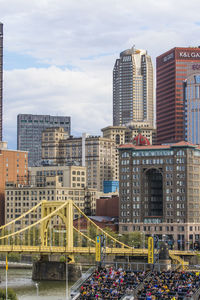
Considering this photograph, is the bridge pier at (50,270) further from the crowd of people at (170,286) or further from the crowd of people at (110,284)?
the crowd of people at (170,286)

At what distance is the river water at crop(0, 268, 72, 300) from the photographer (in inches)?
4451

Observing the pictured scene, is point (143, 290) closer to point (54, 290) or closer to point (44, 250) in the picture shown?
point (54, 290)

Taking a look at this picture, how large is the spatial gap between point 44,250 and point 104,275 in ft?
133

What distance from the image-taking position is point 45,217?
146 meters

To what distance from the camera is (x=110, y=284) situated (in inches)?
3583

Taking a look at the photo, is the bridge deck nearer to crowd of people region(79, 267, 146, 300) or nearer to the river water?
the river water

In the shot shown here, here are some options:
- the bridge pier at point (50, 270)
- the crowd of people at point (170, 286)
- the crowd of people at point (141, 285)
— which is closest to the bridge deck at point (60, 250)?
the bridge pier at point (50, 270)

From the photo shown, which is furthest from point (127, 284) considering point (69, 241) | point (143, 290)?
point (69, 241)

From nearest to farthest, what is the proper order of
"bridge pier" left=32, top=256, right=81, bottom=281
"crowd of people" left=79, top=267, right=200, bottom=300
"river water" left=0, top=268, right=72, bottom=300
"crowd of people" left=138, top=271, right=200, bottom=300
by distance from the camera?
"crowd of people" left=138, top=271, right=200, bottom=300 → "crowd of people" left=79, top=267, right=200, bottom=300 → "river water" left=0, top=268, right=72, bottom=300 → "bridge pier" left=32, top=256, right=81, bottom=281

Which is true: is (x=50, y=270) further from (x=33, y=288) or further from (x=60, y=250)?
(x=33, y=288)

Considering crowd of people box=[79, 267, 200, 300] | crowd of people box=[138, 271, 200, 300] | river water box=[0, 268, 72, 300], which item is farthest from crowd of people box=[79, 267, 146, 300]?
river water box=[0, 268, 72, 300]

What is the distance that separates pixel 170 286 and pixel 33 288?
4441 centimetres

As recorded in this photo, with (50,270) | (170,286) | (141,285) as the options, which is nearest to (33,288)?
(50,270)

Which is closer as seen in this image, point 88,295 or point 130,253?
point 88,295
